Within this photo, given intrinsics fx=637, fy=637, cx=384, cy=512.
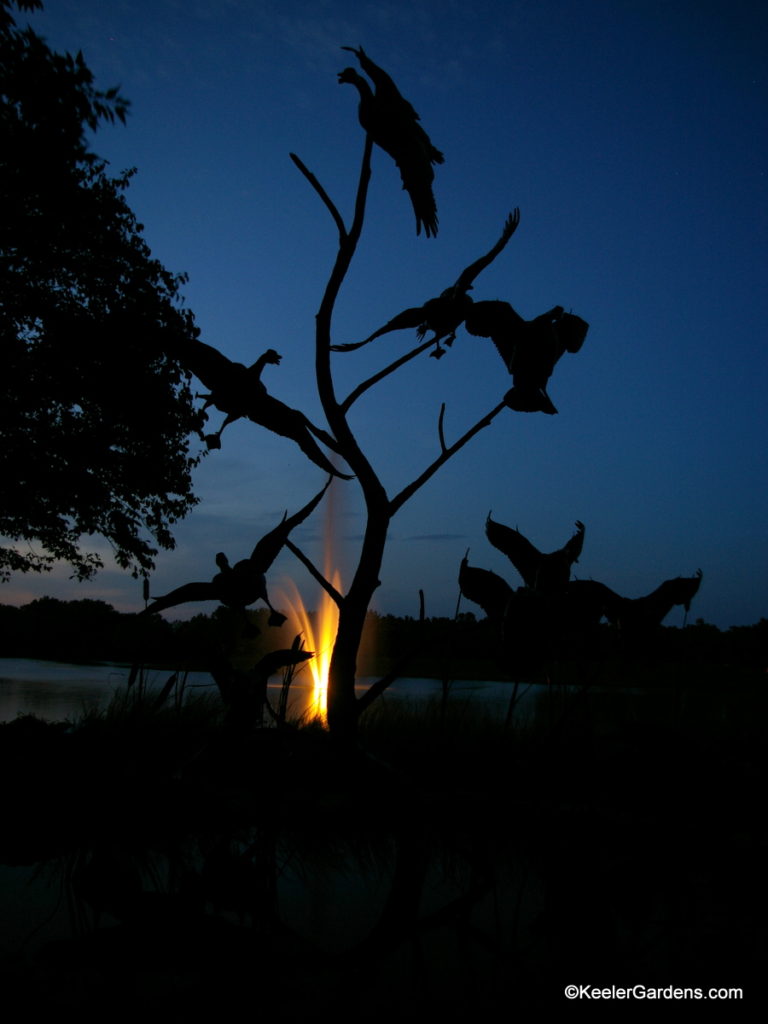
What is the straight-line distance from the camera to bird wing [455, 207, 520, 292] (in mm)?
1421

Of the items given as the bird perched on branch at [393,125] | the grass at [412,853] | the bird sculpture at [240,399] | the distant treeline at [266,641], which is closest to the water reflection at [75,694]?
the distant treeline at [266,641]

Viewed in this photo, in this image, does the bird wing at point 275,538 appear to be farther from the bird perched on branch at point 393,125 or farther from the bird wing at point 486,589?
the bird perched on branch at point 393,125

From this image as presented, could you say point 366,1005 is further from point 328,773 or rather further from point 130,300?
point 130,300

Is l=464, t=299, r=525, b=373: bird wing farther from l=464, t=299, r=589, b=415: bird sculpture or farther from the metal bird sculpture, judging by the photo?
the metal bird sculpture

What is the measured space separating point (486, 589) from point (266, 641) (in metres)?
9.04

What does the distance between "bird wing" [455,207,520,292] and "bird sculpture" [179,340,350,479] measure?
1.59ft

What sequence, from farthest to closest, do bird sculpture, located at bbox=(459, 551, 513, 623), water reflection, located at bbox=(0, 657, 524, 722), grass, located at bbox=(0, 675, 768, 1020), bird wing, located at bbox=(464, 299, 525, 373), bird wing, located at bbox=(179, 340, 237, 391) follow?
water reflection, located at bbox=(0, 657, 524, 722) → bird sculpture, located at bbox=(459, 551, 513, 623) → bird wing, located at bbox=(464, 299, 525, 373) → bird wing, located at bbox=(179, 340, 237, 391) → grass, located at bbox=(0, 675, 768, 1020)

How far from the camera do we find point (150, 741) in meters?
2.23

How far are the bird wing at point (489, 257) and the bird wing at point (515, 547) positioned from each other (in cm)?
57

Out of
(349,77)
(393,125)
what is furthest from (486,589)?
(349,77)

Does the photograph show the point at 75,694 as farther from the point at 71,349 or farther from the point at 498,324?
the point at 498,324

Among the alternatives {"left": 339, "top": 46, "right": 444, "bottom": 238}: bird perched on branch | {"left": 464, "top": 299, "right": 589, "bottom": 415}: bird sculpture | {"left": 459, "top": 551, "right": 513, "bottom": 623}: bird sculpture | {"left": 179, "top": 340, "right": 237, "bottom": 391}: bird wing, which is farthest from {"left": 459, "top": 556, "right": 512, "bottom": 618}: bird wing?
{"left": 339, "top": 46, "right": 444, "bottom": 238}: bird perched on branch

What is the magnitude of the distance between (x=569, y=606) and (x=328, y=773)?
99cm

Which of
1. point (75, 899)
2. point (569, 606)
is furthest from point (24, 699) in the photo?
point (569, 606)
